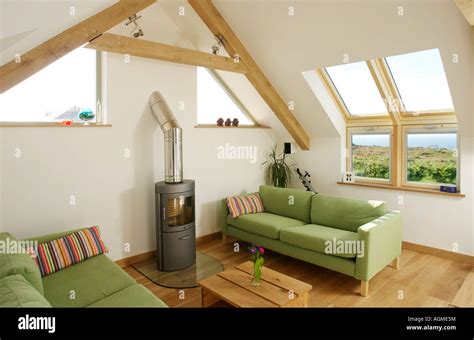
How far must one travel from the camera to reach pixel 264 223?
3984 millimetres

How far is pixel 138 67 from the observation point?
12.4 feet

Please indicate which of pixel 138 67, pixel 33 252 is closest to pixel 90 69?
pixel 138 67

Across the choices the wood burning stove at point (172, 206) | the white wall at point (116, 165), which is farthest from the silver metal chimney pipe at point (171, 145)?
the white wall at point (116, 165)

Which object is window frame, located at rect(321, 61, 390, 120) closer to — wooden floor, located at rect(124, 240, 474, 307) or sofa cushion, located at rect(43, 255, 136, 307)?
wooden floor, located at rect(124, 240, 474, 307)

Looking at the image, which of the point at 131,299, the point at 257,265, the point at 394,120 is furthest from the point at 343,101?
the point at 131,299

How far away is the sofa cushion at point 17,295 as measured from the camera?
1.39 metres

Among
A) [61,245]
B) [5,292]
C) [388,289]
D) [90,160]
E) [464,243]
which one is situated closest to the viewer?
[5,292]

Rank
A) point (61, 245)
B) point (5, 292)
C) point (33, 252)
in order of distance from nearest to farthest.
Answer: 1. point (5, 292)
2. point (33, 252)
3. point (61, 245)

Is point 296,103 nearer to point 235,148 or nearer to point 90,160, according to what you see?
point 235,148

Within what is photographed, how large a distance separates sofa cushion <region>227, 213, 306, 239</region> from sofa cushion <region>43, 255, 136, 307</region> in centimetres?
182

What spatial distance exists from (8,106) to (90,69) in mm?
916

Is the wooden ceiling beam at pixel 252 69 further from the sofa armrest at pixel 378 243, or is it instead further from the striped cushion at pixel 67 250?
the striped cushion at pixel 67 250

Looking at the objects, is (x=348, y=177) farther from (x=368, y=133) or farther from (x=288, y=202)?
(x=288, y=202)

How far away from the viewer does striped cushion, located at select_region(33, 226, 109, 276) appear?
8.54 feet
